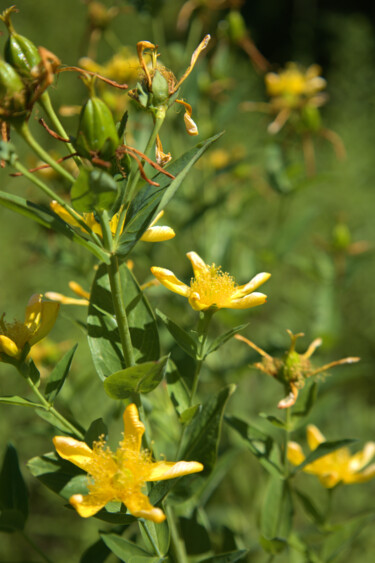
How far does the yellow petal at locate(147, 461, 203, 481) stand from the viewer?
1.22 feet

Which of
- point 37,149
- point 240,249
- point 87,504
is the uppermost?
point 37,149

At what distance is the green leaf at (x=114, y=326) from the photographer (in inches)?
16.5

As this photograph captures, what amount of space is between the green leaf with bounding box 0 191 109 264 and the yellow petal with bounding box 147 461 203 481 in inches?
6.2

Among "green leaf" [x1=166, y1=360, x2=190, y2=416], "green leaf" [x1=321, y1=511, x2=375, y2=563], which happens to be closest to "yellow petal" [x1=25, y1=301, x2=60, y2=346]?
"green leaf" [x1=166, y1=360, x2=190, y2=416]

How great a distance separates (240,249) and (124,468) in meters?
1.20

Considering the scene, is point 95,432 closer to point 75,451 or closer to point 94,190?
point 75,451

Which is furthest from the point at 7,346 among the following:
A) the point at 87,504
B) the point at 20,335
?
the point at 87,504

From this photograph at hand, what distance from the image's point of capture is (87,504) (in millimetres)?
Result: 376

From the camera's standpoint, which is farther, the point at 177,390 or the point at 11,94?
the point at 177,390

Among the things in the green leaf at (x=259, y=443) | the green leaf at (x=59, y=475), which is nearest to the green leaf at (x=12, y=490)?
the green leaf at (x=59, y=475)

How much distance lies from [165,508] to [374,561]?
0.90 meters

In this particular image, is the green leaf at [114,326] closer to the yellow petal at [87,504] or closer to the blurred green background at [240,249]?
the yellow petal at [87,504]

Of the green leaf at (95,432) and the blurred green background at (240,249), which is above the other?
the green leaf at (95,432)

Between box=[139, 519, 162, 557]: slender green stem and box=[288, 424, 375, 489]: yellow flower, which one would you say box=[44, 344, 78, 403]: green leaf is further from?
box=[288, 424, 375, 489]: yellow flower
